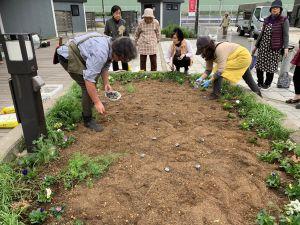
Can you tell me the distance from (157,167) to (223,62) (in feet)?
7.57

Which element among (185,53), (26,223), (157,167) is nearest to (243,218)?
(157,167)

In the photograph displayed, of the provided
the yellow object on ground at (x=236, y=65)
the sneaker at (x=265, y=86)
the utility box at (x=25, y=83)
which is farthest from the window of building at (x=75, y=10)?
the utility box at (x=25, y=83)

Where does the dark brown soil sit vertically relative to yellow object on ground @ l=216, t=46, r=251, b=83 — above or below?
below

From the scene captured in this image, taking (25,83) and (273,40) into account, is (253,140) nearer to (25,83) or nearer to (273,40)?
(25,83)

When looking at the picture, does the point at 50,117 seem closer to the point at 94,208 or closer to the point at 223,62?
the point at 94,208

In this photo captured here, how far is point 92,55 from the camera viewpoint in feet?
9.62

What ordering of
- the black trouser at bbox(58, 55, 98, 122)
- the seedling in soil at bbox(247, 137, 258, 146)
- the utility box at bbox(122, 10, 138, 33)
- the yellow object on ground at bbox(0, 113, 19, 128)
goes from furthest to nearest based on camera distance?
the utility box at bbox(122, 10, 138, 33) < the yellow object on ground at bbox(0, 113, 19, 128) < the black trouser at bbox(58, 55, 98, 122) < the seedling in soil at bbox(247, 137, 258, 146)

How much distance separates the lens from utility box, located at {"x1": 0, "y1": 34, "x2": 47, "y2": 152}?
2590 millimetres

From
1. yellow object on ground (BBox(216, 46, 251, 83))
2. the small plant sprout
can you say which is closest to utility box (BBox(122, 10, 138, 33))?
yellow object on ground (BBox(216, 46, 251, 83))

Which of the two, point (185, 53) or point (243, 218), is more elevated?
→ point (185, 53)

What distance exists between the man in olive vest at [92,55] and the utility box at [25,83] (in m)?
0.49

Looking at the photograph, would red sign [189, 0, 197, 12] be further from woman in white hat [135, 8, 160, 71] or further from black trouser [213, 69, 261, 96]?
black trouser [213, 69, 261, 96]

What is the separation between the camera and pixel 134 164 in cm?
284

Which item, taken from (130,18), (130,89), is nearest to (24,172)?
(130,89)
